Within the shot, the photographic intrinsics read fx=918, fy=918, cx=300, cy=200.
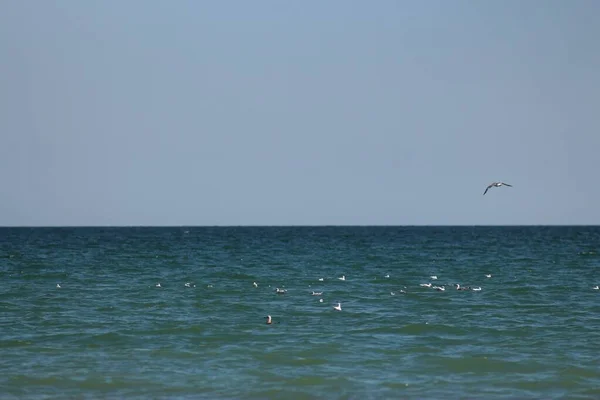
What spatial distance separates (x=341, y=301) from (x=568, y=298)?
8290mm

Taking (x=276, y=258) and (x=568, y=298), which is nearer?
(x=568, y=298)

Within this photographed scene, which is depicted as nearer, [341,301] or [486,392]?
[486,392]

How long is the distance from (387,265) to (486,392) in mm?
35655

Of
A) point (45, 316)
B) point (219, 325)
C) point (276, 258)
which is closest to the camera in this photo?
point (219, 325)

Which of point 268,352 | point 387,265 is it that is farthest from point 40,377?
point 387,265

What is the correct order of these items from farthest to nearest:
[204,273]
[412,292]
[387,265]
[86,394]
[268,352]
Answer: [387,265], [204,273], [412,292], [268,352], [86,394]

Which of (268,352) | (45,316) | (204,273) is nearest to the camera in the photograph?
(268,352)

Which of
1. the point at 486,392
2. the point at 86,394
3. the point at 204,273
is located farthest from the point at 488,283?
the point at 86,394

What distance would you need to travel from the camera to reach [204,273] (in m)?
46.5

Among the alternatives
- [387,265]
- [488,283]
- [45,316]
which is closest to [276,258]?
[387,265]

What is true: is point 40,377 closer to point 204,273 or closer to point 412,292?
point 412,292

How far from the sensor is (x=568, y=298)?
33344 millimetres

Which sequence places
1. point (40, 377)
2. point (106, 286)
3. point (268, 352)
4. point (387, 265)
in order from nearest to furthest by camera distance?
1. point (40, 377)
2. point (268, 352)
3. point (106, 286)
4. point (387, 265)

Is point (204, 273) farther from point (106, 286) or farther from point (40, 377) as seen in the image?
point (40, 377)
